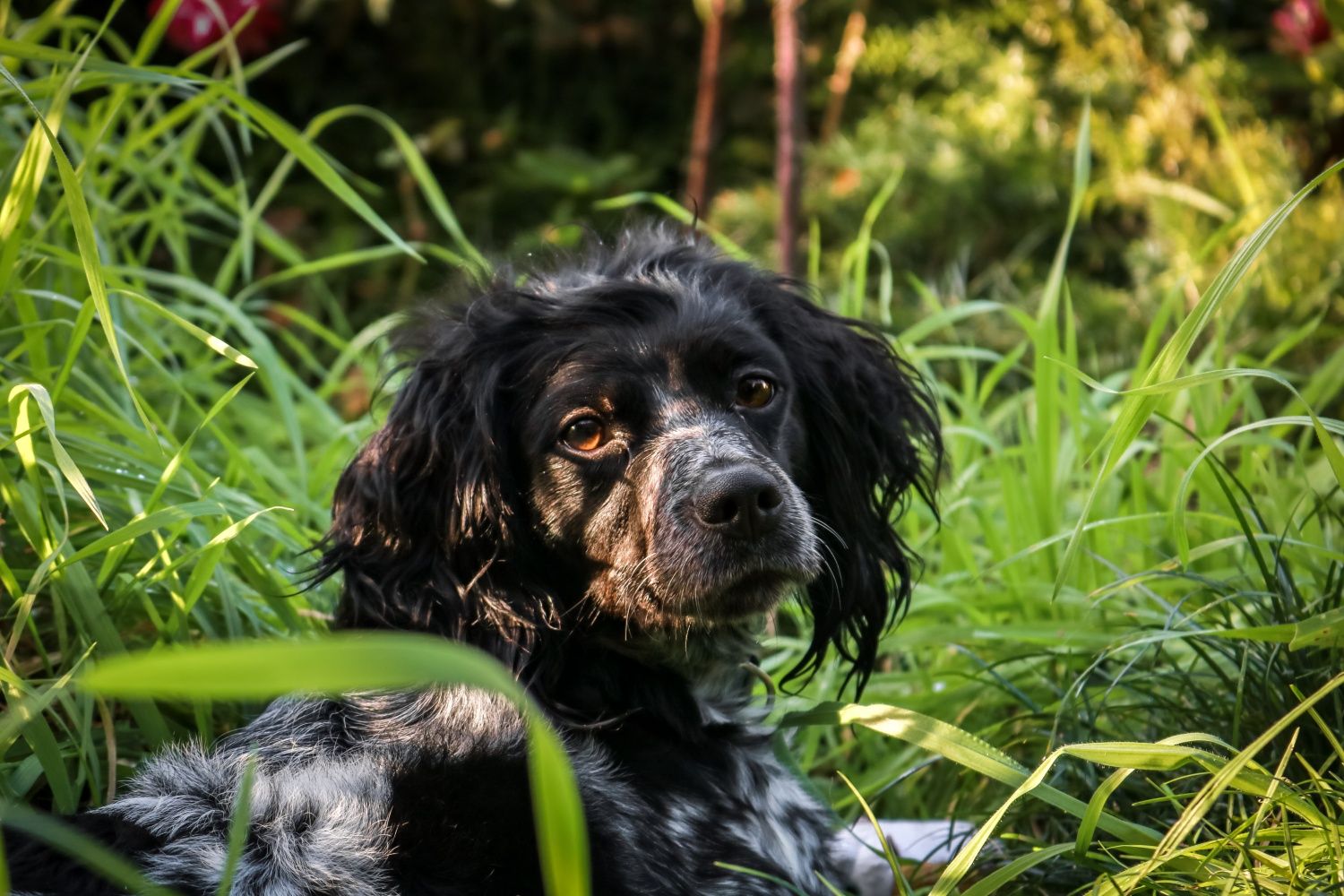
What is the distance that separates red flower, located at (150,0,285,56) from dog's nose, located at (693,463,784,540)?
2.14 m

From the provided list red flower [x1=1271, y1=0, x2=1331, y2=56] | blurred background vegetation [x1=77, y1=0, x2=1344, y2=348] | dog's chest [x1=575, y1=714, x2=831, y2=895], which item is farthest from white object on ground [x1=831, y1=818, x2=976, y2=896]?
red flower [x1=1271, y1=0, x2=1331, y2=56]

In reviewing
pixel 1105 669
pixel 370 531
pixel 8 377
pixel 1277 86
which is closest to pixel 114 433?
pixel 8 377

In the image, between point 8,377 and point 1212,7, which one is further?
point 1212,7

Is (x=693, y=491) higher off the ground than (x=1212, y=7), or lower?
lower

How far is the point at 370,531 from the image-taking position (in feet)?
8.25

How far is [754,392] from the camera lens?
102 inches

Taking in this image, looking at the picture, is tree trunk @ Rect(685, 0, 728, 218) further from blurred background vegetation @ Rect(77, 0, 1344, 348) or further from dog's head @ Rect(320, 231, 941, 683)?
dog's head @ Rect(320, 231, 941, 683)

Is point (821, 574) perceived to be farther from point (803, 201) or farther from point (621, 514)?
point (803, 201)

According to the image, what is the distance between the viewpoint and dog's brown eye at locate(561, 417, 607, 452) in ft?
8.13

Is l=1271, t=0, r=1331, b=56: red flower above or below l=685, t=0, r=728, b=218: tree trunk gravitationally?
above

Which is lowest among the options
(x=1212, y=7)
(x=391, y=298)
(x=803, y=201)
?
(x=391, y=298)

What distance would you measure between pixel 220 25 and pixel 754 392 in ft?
6.58

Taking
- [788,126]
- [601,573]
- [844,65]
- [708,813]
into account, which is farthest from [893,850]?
[844,65]

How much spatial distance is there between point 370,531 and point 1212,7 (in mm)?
5853
